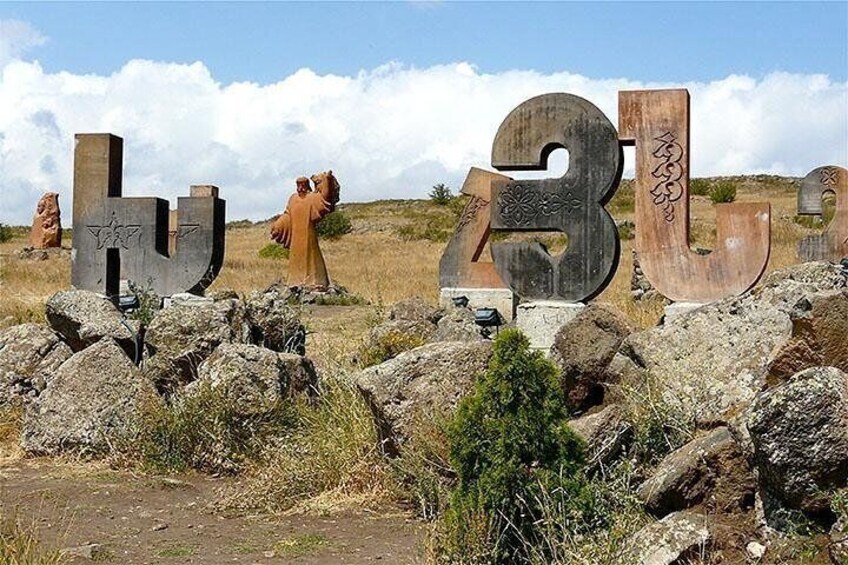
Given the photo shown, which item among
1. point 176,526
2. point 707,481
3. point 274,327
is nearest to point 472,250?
point 274,327

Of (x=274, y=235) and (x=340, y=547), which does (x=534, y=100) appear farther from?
(x=274, y=235)

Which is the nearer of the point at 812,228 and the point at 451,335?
the point at 451,335

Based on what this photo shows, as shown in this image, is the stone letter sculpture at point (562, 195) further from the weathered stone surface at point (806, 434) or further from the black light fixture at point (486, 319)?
the weathered stone surface at point (806, 434)

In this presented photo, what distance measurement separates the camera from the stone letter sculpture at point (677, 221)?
34.1ft

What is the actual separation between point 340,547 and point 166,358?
10.7ft

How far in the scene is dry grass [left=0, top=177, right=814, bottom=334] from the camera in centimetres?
2059

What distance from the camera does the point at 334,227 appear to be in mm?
47656

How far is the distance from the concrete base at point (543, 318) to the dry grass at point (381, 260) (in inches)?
81.5

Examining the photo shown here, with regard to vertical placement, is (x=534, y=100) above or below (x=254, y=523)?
above

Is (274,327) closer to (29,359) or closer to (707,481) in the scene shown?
(29,359)

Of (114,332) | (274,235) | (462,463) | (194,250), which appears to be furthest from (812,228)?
(462,463)

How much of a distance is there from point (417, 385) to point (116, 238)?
7.54 m

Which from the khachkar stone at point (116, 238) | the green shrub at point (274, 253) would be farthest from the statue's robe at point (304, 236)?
the green shrub at point (274, 253)

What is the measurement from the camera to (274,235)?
832 inches
